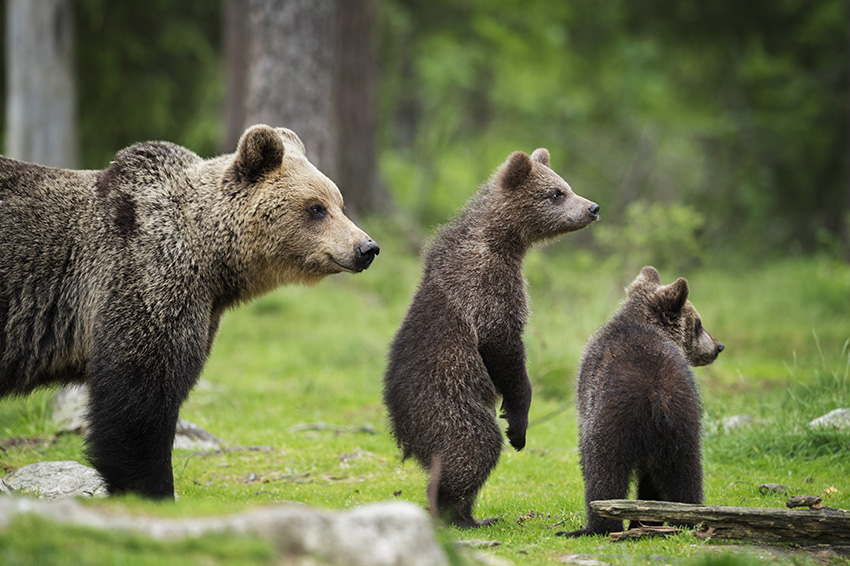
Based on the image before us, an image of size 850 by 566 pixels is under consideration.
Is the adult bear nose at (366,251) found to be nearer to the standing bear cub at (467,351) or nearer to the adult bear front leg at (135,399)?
the standing bear cub at (467,351)

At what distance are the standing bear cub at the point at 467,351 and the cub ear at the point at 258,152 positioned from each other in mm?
1367

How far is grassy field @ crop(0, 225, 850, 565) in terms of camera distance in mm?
5219

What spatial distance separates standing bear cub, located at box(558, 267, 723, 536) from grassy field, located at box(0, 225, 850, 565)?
1.28 ft

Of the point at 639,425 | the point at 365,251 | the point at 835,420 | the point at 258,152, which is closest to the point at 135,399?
the point at 365,251

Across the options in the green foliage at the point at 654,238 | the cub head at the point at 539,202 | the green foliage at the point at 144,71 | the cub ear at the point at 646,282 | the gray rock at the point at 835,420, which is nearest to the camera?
the cub ear at the point at 646,282

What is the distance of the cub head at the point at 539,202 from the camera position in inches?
282

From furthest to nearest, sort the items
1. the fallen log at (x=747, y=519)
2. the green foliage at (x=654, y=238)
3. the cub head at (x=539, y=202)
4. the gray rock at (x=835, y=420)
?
the green foliage at (x=654, y=238) < the gray rock at (x=835, y=420) < the cub head at (x=539, y=202) < the fallen log at (x=747, y=519)

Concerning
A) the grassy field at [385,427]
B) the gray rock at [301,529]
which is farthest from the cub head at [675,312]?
the gray rock at [301,529]

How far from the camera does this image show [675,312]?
671 cm

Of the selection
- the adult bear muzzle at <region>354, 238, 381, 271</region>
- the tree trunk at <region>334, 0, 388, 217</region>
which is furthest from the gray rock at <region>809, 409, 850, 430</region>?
the tree trunk at <region>334, 0, 388, 217</region>

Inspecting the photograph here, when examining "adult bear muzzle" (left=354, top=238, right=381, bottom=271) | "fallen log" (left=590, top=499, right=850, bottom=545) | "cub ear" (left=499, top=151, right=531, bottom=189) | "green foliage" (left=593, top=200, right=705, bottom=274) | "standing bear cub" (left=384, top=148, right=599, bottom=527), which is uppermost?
"green foliage" (left=593, top=200, right=705, bottom=274)

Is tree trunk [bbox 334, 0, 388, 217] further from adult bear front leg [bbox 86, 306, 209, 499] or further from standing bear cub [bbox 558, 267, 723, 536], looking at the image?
standing bear cub [bbox 558, 267, 723, 536]

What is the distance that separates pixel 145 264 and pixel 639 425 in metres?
3.32

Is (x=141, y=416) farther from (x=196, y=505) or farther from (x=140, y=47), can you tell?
(x=140, y=47)
